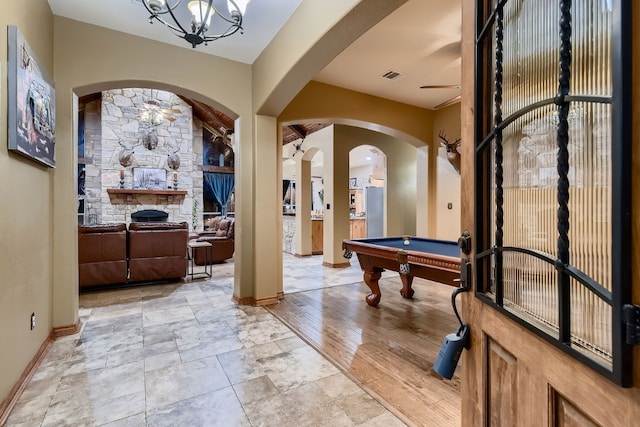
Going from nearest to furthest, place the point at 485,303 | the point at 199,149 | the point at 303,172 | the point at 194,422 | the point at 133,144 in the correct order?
the point at 485,303
the point at 194,422
the point at 303,172
the point at 133,144
the point at 199,149

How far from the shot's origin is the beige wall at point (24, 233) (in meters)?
1.85

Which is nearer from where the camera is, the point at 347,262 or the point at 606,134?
the point at 606,134

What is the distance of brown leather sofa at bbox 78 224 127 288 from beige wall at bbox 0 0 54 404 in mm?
1732

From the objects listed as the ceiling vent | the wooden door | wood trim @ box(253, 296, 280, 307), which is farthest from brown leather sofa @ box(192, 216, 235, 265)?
the wooden door

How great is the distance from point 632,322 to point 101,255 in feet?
17.9

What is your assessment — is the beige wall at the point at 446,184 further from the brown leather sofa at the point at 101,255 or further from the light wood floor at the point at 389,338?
the brown leather sofa at the point at 101,255

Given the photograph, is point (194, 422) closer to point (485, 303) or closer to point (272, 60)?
point (485, 303)

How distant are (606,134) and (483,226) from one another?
0.49 meters

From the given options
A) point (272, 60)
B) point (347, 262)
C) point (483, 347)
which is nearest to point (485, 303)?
point (483, 347)

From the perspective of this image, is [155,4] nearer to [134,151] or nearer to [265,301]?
[265,301]

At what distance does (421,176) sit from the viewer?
18.5ft

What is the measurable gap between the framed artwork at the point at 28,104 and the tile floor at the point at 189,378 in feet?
5.27

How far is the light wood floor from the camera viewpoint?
6.40 ft

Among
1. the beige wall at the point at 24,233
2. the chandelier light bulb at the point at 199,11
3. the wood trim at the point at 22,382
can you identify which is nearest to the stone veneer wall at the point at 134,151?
the beige wall at the point at 24,233
